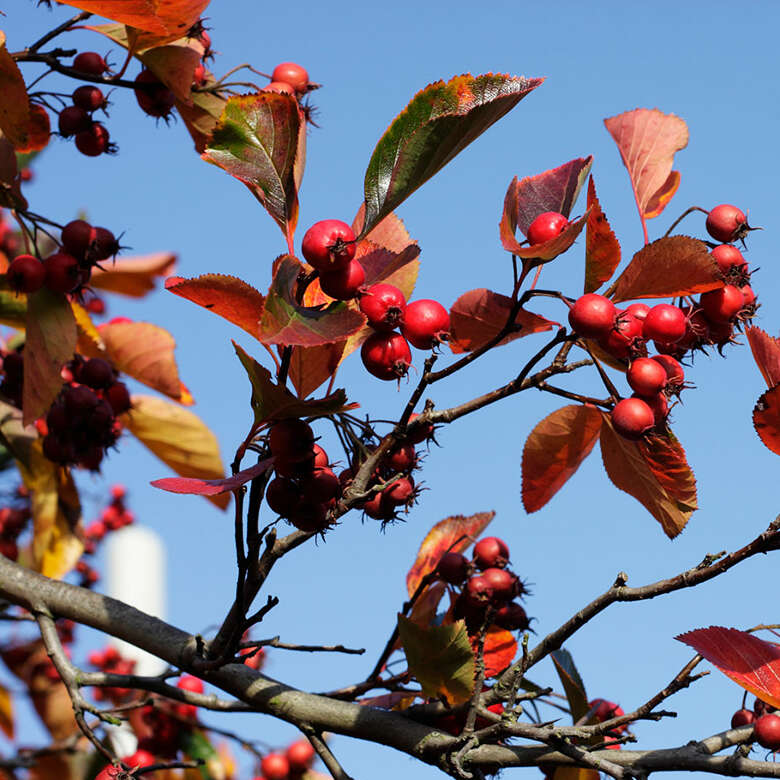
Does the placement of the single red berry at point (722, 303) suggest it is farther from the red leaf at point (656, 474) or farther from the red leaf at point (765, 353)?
the red leaf at point (656, 474)

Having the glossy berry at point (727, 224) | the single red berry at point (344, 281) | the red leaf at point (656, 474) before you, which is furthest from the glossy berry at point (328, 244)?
the glossy berry at point (727, 224)

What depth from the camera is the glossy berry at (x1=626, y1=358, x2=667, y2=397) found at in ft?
4.30

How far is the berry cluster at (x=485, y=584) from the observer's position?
193 centimetres

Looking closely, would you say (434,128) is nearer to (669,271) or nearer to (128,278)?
(669,271)

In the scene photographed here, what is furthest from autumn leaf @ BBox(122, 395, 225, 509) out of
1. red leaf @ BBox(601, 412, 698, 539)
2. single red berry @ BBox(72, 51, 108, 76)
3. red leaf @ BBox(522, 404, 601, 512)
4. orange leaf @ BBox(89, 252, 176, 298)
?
red leaf @ BBox(601, 412, 698, 539)

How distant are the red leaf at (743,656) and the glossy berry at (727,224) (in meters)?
0.58

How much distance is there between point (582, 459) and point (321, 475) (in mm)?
556

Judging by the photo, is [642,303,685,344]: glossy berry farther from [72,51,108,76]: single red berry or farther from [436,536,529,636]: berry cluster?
[72,51,108,76]: single red berry

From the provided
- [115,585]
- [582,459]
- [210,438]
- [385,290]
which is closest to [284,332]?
[385,290]

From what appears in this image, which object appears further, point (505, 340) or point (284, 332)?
point (505, 340)

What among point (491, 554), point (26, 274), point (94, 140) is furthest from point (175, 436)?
point (491, 554)

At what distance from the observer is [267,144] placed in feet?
4.25

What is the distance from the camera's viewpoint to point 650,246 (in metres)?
1.33

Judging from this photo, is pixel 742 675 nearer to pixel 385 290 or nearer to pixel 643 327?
pixel 643 327
